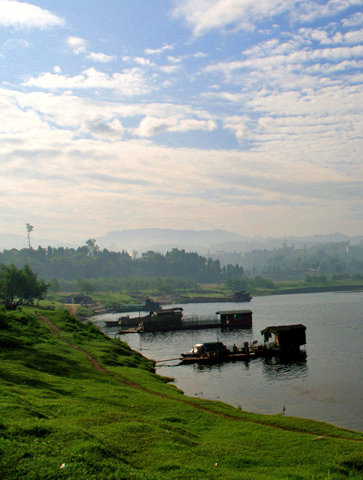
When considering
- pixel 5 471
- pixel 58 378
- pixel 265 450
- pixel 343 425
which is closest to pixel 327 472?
pixel 265 450

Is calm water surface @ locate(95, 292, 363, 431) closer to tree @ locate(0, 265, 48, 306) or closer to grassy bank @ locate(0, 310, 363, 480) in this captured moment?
grassy bank @ locate(0, 310, 363, 480)

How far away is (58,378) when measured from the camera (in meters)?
37.1

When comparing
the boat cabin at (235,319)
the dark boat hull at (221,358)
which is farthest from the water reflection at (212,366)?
the boat cabin at (235,319)

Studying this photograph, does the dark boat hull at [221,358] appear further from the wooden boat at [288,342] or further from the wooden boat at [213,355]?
the wooden boat at [288,342]

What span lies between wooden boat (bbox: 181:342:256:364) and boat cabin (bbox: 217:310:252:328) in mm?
45514

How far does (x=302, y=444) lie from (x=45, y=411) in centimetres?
1501

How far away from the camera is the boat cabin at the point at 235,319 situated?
118875mm

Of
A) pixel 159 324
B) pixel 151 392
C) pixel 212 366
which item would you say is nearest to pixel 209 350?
pixel 212 366

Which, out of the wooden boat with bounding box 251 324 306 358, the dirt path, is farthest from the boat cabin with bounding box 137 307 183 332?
the dirt path

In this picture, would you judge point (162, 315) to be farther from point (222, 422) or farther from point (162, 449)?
point (162, 449)

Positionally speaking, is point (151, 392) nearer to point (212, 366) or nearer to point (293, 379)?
point (293, 379)

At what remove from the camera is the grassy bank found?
16.2 m

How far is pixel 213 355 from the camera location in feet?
230

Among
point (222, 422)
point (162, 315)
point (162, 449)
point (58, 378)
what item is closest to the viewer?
point (162, 449)
